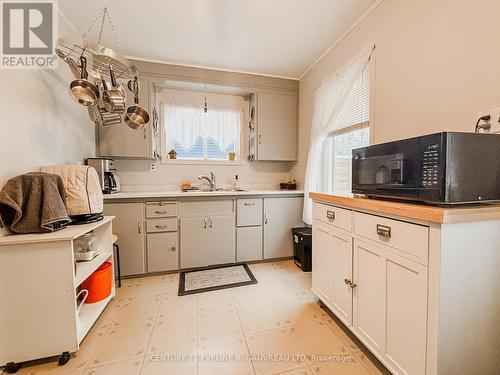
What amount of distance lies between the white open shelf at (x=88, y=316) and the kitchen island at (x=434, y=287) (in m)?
1.78

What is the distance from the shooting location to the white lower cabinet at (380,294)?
3.24 ft

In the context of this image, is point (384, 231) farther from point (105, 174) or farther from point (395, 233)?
point (105, 174)

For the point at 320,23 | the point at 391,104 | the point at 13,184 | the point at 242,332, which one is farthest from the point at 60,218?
the point at 320,23

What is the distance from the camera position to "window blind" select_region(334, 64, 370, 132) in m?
1.97

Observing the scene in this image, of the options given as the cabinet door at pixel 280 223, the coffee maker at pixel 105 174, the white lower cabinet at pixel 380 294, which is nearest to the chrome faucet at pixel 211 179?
the cabinet door at pixel 280 223

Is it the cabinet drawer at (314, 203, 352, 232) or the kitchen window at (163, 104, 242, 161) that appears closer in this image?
the cabinet drawer at (314, 203, 352, 232)

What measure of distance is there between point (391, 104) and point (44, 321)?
2.74 meters

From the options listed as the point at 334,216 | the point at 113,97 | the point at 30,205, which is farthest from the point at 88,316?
the point at 334,216

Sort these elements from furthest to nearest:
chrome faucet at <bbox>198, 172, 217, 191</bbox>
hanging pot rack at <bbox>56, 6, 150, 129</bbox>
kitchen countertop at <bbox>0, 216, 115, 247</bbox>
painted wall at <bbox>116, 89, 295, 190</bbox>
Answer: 1. chrome faucet at <bbox>198, 172, 217, 191</bbox>
2. painted wall at <bbox>116, 89, 295, 190</bbox>
3. hanging pot rack at <bbox>56, 6, 150, 129</bbox>
4. kitchen countertop at <bbox>0, 216, 115, 247</bbox>

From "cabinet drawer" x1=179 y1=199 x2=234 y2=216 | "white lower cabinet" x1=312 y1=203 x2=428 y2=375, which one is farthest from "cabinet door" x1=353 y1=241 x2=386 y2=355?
"cabinet drawer" x1=179 y1=199 x2=234 y2=216

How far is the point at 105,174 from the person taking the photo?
2.40 m

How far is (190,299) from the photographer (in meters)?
2.01

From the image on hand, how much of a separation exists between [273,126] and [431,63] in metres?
1.93

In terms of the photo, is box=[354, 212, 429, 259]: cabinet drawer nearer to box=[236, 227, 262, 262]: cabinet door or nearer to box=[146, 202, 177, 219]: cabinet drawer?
box=[236, 227, 262, 262]: cabinet door
